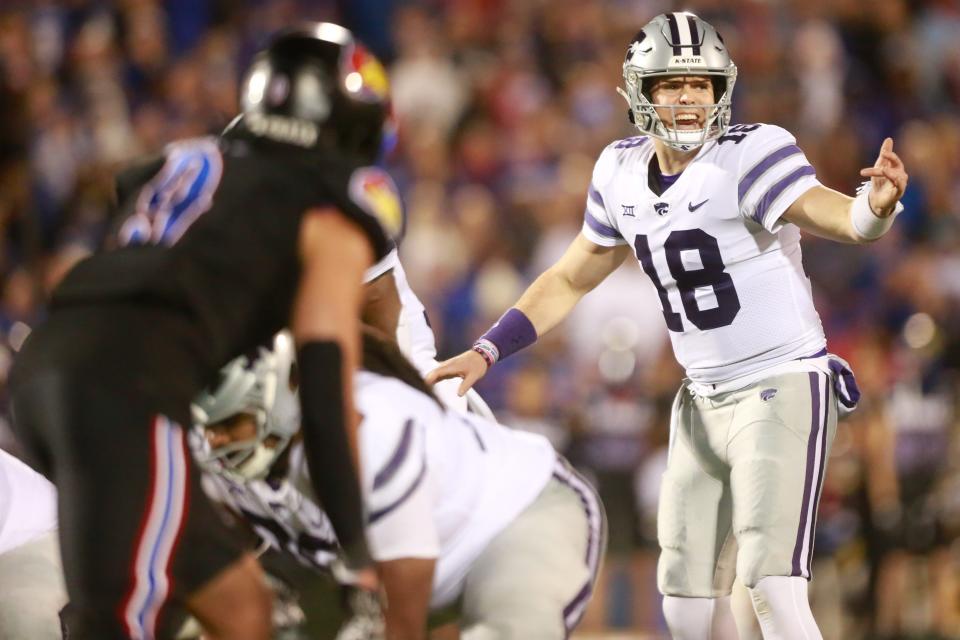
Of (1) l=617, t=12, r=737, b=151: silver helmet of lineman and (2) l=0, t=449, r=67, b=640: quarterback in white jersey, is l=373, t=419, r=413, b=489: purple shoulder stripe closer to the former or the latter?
(2) l=0, t=449, r=67, b=640: quarterback in white jersey

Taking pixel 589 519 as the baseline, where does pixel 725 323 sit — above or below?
above

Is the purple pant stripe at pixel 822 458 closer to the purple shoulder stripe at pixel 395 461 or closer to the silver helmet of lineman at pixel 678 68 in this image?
the silver helmet of lineman at pixel 678 68

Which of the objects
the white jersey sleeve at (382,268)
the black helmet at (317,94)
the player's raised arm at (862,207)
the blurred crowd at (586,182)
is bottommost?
the blurred crowd at (586,182)

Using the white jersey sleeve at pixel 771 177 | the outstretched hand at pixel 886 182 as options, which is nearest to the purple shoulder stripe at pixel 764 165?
the white jersey sleeve at pixel 771 177

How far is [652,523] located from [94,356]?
16.8 feet

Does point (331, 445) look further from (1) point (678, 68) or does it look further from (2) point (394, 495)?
(1) point (678, 68)

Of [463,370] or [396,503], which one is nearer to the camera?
[396,503]

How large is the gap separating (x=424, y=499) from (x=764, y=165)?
4.53 feet

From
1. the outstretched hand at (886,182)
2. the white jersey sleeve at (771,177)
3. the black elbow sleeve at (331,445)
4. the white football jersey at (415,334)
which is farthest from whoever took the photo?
the white football jersey at (415,334)

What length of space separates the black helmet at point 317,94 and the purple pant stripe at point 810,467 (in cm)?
159

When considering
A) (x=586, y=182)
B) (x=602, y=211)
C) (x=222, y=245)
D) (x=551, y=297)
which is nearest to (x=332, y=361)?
(x=222, y=245)

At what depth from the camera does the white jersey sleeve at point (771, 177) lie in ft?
13.0

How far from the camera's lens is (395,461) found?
3178mm

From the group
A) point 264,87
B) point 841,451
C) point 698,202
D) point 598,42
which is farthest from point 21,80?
point 264,87
